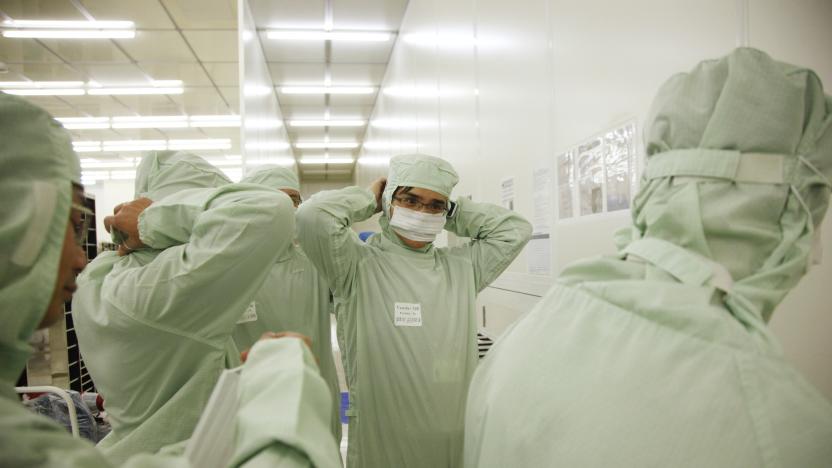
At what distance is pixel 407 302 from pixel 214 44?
4607mm

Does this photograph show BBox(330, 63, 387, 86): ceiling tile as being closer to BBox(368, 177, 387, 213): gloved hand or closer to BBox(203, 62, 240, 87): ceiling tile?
BBox(203, 62, 240, 87): ceiling tile

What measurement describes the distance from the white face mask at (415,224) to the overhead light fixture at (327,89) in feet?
17.6

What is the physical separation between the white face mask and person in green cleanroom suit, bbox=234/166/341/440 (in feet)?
2.24

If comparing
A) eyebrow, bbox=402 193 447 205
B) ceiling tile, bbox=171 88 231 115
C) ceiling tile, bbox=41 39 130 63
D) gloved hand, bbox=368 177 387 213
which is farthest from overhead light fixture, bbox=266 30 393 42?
eyebrow, bbox=402 193 447 205

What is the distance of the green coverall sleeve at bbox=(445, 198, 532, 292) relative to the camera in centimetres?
187

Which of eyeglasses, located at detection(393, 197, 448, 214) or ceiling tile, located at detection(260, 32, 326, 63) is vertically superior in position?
ceiling tile, located at detection(260, 32, 326, 63)

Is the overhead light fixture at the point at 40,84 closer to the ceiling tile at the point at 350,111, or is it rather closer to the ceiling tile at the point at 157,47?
the ceiling tile at the point at 157,47

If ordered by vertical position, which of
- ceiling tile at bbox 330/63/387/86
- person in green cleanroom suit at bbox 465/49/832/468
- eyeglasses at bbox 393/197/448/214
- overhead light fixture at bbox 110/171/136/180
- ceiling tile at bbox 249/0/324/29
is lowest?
person in green cleanroom suit at bbox 465/49/832/468

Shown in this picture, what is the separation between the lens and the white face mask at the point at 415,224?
1.82 m

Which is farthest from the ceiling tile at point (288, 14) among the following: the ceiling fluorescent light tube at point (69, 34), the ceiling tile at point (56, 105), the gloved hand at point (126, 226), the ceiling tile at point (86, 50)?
the ceiling tile at point (56, 105)

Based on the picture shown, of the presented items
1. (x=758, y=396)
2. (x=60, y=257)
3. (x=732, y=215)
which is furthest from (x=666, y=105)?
(x=60, y=257)

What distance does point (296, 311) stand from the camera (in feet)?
7.22

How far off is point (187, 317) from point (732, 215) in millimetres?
1201

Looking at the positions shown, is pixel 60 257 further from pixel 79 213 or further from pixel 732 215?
pixel 732 215
